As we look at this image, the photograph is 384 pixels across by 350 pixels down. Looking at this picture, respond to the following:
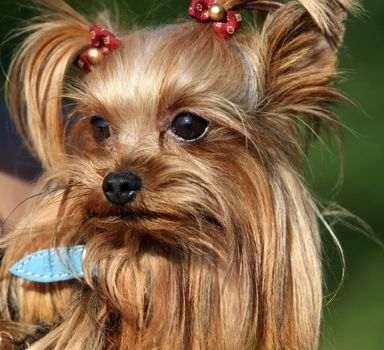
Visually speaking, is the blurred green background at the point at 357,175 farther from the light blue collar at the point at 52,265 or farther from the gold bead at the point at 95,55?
the light blue collar at the point at 52,265

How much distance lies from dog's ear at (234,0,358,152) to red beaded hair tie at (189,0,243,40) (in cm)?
5

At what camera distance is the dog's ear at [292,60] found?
1.78 m

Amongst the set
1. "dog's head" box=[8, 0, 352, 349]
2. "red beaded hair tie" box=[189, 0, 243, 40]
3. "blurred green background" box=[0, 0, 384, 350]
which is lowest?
"blurred green background" box=[0, 0, 384, 350]

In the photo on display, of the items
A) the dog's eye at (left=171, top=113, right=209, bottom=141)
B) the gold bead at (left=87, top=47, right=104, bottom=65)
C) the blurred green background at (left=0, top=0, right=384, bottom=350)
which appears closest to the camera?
the dog's eye at (left=171, top=113, right=209, bottom=141)

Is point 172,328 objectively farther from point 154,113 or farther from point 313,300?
point 154,113

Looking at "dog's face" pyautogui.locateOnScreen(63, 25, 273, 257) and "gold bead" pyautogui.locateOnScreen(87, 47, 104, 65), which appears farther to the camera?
"gold bead" pyautogui.locateOnScreen(87, 47, 104, 65)

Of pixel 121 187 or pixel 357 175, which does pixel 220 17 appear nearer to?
pixel 121 187

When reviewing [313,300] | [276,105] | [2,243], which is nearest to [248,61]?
[276,105]

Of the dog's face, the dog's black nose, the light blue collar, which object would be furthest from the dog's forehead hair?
the light blue collar

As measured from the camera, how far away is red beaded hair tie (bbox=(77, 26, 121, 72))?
6.00 feet

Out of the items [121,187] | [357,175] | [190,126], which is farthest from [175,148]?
[357,175]

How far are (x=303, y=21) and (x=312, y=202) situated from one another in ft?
1.21

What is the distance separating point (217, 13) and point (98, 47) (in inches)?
10.5

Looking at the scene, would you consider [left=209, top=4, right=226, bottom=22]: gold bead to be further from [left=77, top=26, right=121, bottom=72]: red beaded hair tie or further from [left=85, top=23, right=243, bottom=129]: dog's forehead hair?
[left=77, top=26, right=121, bottom=72]: red beaded hair tie
